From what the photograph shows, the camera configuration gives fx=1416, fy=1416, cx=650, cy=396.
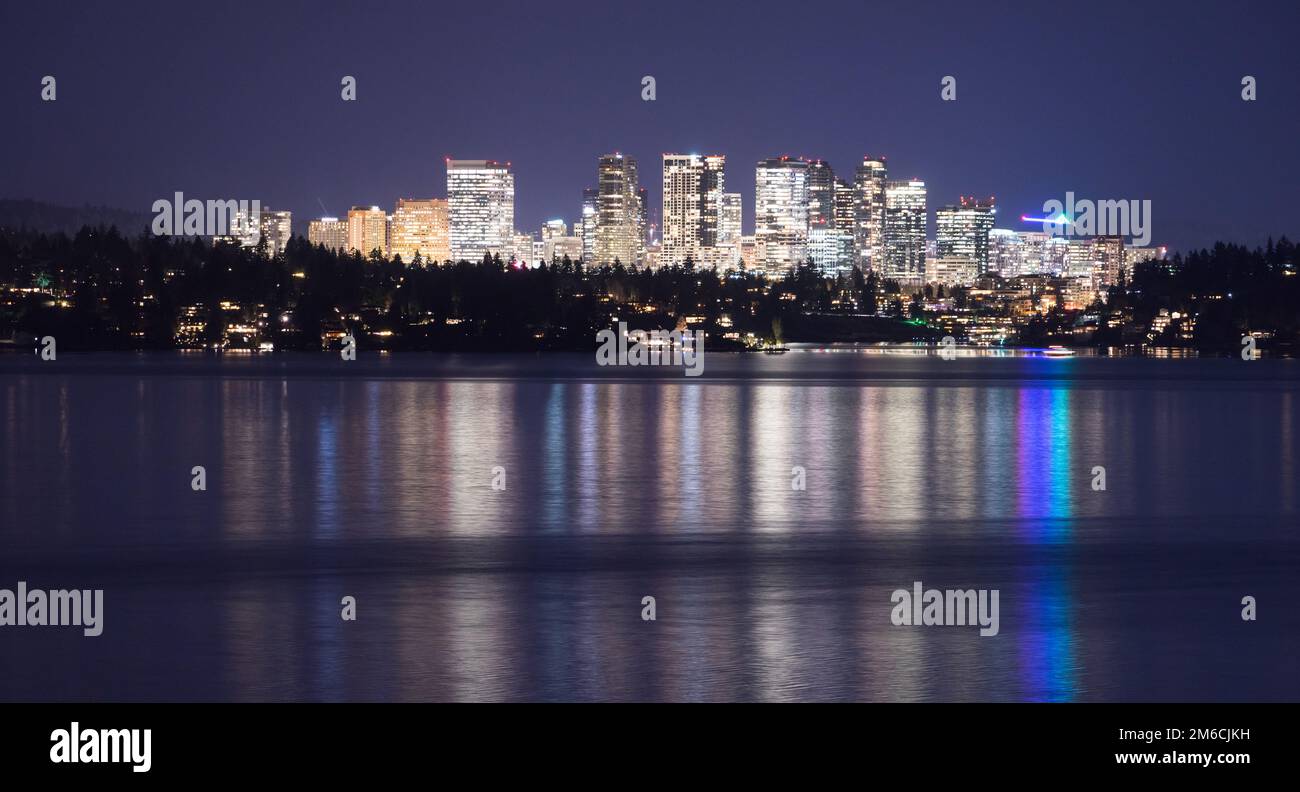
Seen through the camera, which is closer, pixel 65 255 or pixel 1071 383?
pixel 1071 383

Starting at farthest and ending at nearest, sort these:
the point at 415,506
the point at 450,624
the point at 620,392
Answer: the point at 620,392 < the point at 415,506 < the point at 450,624

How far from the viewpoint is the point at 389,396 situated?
6738 centimetres

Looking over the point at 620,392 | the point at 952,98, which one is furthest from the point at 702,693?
the point at 620,392

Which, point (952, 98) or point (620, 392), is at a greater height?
point (952, 98)

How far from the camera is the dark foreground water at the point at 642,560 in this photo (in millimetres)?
11656

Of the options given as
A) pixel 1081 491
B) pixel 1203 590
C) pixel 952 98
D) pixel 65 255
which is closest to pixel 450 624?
pixel 1203 590

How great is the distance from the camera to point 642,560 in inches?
706

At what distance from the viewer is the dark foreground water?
11.7 meters

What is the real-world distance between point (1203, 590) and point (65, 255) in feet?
636
